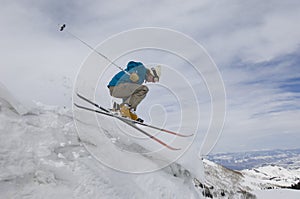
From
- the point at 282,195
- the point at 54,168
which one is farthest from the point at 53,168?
the point at 282,195

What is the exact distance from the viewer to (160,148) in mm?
8352

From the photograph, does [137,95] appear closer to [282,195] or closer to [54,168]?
[54,168]

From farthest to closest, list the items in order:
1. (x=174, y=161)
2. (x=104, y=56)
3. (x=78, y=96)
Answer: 1. (x=104, y=56)
2. (x=78, y=96)
3. (x=174, y=161)

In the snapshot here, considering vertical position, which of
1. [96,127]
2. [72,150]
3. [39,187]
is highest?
[96,127]

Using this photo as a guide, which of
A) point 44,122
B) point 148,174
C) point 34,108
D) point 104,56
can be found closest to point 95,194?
point 148,174

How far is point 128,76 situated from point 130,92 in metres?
0.64

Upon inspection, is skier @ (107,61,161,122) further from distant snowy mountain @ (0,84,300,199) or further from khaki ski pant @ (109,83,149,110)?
distant snowy mountain @ (0,84,300,199)

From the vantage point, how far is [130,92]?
1032cm

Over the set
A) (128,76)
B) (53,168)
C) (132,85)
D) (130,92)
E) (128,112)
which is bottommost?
(53,168)

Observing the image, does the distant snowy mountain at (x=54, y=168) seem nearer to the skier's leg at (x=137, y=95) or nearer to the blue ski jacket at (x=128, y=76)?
the skier's leg at (x=137, y=95)

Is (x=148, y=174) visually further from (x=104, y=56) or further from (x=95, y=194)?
(x=104, y=56)

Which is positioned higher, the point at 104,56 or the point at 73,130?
the point at 104,56

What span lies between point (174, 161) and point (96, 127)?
2518 millimetres

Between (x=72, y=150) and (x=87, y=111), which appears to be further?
(x=87, y=111)
